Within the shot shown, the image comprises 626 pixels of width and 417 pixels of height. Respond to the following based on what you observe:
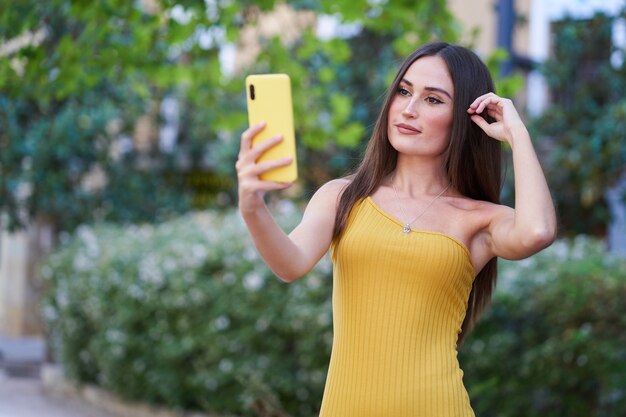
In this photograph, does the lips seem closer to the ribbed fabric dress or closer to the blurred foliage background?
the ribbed fabric dress

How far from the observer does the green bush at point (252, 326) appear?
6898mm

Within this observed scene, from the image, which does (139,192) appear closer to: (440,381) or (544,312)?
(544,312)

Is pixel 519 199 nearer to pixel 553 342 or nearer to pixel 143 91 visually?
pixel 553 342

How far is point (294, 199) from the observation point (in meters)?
14.8

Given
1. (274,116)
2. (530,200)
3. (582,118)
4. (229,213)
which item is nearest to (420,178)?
(530,200)

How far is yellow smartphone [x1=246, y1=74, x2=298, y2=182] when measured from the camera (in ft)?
8.19

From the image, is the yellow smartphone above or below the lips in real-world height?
above

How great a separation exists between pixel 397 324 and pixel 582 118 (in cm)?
1098

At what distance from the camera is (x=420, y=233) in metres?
2.96

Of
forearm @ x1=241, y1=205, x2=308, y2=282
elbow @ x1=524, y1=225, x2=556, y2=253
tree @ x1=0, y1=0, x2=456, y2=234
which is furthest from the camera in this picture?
tree @ x1=0, y1=0, x2=456, y2=234

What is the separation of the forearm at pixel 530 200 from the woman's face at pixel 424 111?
21cm

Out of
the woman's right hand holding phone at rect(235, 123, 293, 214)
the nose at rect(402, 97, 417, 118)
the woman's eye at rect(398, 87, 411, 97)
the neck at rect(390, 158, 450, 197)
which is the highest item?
the woman's eye at rect(398, 87, 411, 97)

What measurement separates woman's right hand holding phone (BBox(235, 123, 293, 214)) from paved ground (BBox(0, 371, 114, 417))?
9.14 m

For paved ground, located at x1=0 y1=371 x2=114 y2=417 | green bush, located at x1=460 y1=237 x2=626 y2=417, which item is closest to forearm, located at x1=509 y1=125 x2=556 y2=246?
green bush, located at x1=460 y1=237 x2=626 y2=417
